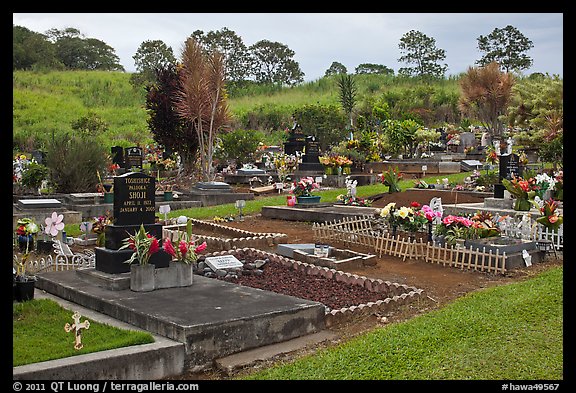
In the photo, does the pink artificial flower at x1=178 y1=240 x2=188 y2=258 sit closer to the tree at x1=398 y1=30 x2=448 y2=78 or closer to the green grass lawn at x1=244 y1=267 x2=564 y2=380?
the green grass lawn at x1=244 y1=267 x2=564 y2=380

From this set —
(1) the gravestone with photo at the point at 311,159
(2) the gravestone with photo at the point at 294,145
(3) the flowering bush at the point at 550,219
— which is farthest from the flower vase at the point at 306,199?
(2) the gravestone with photo at the point at 294,145

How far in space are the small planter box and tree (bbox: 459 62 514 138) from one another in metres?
38.0

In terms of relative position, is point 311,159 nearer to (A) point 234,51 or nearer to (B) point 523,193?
(B) point 523,193

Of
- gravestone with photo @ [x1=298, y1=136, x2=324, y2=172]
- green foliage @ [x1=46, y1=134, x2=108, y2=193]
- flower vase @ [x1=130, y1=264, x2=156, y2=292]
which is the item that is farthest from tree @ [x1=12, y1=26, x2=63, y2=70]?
flower vase @ [x1=130, y1=264, x2=156, y2=292]

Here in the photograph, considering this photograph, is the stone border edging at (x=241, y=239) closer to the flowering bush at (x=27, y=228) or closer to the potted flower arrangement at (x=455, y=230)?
the potted flower arrangement at (x=455, y=230)

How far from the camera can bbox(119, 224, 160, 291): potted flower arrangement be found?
921 cm

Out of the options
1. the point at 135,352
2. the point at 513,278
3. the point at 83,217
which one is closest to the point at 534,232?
the point at 513,278

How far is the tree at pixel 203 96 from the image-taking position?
2750cm

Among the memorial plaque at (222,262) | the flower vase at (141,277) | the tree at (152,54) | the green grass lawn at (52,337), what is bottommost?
the green grass lawn at (52,337)

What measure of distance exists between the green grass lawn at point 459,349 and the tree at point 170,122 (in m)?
21.2

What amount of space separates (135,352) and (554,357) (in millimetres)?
4160

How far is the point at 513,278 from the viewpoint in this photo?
11.2 meters

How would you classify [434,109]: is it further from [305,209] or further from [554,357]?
[554,357]
